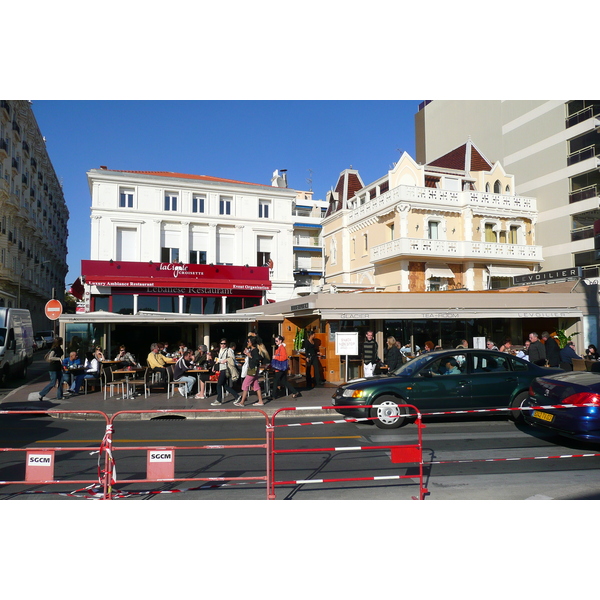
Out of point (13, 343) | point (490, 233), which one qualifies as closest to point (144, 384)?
point (13, 343)

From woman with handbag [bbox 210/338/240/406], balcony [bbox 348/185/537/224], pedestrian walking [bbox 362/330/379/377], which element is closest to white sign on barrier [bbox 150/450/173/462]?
woman with handbag [bbox 210/338/240/406]

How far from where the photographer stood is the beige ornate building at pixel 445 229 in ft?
102

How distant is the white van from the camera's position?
1852 centimetres

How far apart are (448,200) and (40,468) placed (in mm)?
30114

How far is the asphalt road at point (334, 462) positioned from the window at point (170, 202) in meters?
24.6

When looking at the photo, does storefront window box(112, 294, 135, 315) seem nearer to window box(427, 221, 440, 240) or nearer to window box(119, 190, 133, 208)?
window box(119, 190, 133, 208)

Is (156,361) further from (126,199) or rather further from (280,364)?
(126,199)

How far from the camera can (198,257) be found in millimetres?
34688

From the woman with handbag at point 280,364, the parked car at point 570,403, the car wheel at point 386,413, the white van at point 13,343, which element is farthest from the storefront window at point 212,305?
the parked car at point 570,403

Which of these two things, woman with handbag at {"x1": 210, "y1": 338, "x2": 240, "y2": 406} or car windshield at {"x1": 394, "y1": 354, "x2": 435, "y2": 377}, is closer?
car windshield at {"x1": 394, "y1": 354, "x2": 435, "y2": 377}

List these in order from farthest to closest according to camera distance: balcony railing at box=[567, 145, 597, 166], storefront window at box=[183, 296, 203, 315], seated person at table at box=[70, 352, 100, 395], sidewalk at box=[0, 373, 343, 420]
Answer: storefront window at box=[183, 296, 203, 315], balcony railing at box=[567, 145, 597, 166], seated person at table at box=[70, 352, 100, 395], sidewalk at box=[0, 373, 343, 420]

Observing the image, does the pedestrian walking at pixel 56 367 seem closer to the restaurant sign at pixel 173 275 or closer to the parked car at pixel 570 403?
the parked car at pixel 570 403

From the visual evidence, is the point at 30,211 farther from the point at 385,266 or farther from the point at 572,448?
the point at 572,448

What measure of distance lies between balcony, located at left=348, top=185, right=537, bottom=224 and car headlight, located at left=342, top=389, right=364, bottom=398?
2267 centimetres
